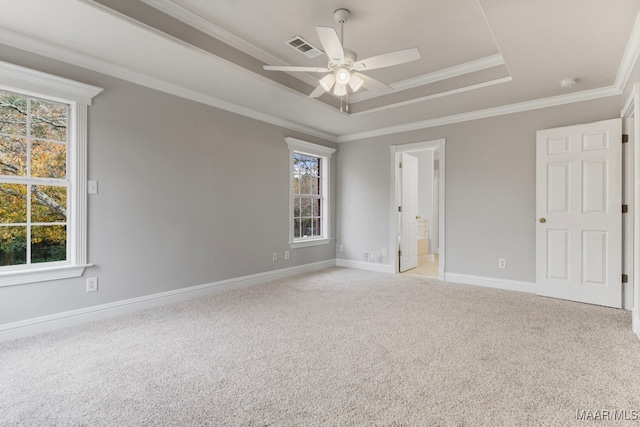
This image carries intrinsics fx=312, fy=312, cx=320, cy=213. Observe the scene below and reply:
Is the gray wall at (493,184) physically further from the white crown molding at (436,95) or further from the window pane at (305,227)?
the window pane at (305,227)

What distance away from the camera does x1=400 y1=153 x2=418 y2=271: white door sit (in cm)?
526

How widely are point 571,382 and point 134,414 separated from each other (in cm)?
248

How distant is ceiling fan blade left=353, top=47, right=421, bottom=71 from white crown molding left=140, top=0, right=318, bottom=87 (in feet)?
4.18

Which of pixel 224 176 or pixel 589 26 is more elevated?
pixel 589 26

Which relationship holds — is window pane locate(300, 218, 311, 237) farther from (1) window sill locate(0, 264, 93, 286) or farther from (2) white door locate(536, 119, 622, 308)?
(2) white door locate(536, 119, 622, 308)

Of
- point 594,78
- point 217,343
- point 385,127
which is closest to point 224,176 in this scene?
point 217,343

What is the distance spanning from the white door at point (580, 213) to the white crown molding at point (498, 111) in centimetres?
38

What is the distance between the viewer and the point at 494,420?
1546 millimetres

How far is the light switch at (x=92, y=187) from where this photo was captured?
2863 mm

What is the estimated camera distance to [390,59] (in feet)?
7.62

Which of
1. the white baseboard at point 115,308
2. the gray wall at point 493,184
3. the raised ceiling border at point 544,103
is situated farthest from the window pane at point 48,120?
the gray wall at point 493,184

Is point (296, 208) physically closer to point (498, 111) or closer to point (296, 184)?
point (296, 184)

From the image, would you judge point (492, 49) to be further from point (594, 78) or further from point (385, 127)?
→ point (385, 127)

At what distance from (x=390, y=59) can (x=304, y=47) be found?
1.16 meters
